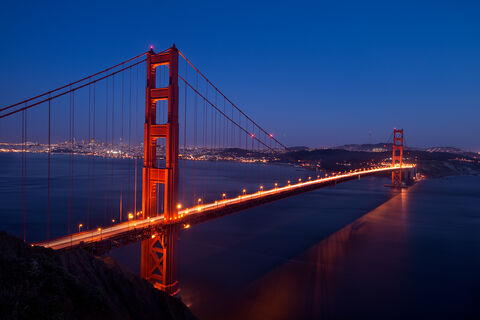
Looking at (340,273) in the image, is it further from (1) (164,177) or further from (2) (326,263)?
(1) (164,177)

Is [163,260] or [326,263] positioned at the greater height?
[163,260]

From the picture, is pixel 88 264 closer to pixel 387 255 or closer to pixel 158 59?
pixel 158 59

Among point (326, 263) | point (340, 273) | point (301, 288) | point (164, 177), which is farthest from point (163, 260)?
point (326, 263)

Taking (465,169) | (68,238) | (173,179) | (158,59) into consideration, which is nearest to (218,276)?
(173,179)

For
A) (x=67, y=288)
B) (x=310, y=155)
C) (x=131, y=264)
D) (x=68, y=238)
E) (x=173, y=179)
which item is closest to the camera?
(x=67, y=288)

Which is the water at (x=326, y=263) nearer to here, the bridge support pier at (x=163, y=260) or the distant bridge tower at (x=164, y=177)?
the bridge support pier at (x=163, y=260)

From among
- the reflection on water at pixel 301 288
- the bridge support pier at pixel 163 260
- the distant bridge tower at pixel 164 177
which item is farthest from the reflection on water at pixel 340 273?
the distant bridge tower at pixel 164 177
